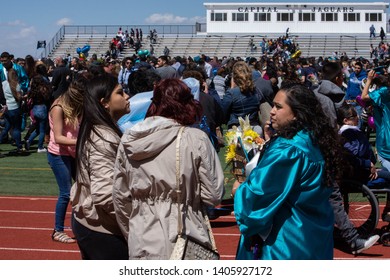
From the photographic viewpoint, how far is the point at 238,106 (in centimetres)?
1020

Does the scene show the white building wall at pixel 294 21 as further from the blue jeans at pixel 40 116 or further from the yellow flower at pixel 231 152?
the yellow flower at pixel 231 152

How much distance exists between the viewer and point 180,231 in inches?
174

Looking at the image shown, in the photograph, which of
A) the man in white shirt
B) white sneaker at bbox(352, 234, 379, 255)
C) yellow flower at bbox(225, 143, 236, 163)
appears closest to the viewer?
white sneaker at bbox(352, 234, 379, 255)

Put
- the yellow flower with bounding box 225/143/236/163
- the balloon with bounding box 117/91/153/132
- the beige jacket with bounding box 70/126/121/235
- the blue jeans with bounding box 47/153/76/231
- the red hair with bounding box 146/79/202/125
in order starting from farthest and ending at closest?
the blue jeans with bounding box 47/153/76/231 < the yellow flower with bounding box 225/143/236/163 < the balloon with bounding box 117/91/153/132 < the beige jacket with bounding box 70/126/121/235 < the red hair with bounding box 146/79/202/125

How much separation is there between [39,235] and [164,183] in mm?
5377

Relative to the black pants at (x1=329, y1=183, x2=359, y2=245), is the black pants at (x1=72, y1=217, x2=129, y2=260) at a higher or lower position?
higher

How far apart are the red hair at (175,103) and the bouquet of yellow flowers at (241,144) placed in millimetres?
2911

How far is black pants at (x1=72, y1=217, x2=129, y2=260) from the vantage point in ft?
16.9

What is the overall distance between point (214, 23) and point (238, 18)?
7.49 ft

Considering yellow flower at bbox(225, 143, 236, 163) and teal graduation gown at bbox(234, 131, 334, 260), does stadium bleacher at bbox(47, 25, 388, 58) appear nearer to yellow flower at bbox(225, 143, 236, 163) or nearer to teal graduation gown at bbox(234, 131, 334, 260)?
yellow flower at bbox(225, 143, 236, 163)

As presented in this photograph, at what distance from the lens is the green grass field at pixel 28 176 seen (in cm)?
1277

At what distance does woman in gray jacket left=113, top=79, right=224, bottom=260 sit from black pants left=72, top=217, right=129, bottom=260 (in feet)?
1.87

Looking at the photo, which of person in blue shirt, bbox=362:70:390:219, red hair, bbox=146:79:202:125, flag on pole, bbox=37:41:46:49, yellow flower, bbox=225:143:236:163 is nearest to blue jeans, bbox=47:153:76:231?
yellow flower, bbox=225:143:236:163
